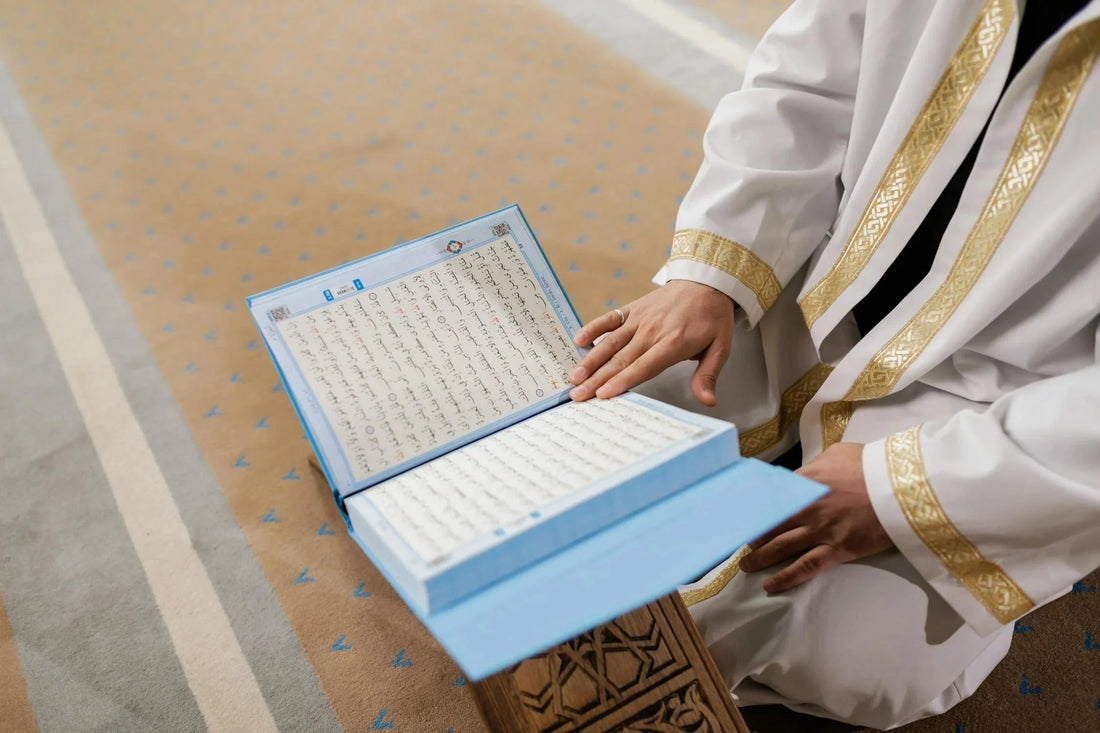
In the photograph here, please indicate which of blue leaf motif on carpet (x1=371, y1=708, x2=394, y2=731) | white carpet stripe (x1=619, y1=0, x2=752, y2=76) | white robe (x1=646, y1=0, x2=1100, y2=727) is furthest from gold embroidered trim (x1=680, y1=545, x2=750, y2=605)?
white carpet stripe (x1=619, y1=0, x2=752, y2=76)

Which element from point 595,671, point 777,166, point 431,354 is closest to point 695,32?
point 777,166

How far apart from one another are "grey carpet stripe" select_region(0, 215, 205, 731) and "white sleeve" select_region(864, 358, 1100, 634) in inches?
36.8

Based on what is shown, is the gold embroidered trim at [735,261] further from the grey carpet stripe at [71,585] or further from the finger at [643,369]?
the grey carpet stripe at [71,585]

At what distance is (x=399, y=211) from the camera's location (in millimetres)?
2174

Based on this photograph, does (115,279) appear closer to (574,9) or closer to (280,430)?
(280,430)

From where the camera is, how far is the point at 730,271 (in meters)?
1.05

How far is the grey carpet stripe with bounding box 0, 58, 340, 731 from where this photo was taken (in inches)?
49.2

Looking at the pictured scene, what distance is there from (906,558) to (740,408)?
0.27 metres

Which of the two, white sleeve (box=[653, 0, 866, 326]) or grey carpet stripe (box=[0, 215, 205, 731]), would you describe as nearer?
white sleeve (box=[653, 0, 866, 326])

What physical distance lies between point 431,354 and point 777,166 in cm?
48

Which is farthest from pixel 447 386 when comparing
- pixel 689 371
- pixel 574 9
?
pixel 574 9

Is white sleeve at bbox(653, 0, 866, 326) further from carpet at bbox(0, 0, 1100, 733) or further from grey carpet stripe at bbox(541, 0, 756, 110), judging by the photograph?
grey carpet stripe at bbox(541, 0, 756, 110)

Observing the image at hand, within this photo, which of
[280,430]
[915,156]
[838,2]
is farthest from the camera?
[280,430]

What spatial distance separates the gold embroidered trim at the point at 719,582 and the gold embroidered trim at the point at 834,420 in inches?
6.0
